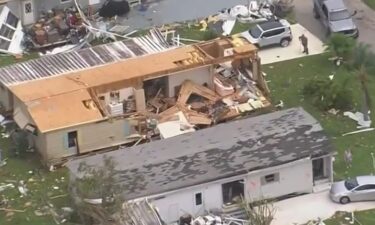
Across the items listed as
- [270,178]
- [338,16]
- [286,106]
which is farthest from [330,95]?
[338,16]

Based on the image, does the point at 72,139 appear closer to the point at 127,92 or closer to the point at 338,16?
the point at 127,92

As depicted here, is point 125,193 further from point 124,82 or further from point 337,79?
point 337,79

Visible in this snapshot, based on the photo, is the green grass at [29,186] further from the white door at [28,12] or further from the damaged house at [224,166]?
the white door at [28,12]

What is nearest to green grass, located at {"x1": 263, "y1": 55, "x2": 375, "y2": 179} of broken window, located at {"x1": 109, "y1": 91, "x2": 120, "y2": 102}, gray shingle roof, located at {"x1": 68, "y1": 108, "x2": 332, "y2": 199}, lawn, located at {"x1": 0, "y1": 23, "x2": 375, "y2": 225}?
lawn, located at {"x1": 0, "y1": 23, "x2": 375, "y2": 225}

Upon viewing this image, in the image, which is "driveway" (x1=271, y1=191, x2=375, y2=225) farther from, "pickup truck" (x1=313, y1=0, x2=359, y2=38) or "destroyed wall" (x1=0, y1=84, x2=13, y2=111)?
"pickup truck" (x1=313, y1=0, x2=359, y2=38)

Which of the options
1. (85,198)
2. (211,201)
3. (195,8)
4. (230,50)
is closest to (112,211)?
(85,198)

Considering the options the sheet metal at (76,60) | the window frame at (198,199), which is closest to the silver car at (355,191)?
the window frame at (198,199)
